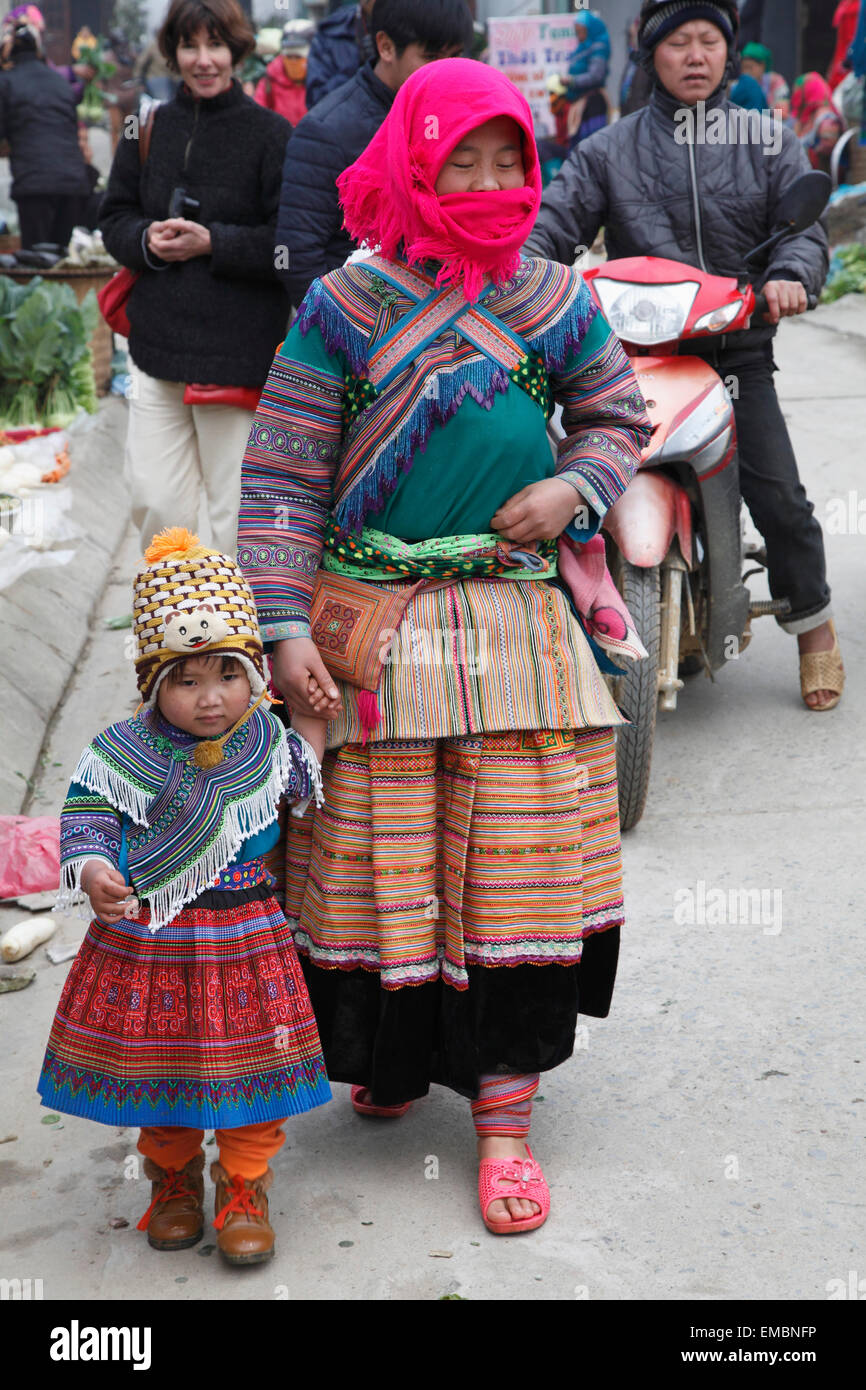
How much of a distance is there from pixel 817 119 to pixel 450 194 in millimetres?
14803

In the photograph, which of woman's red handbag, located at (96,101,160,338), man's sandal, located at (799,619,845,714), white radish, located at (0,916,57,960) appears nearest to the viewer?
white radish, located at (0,916,57,960)

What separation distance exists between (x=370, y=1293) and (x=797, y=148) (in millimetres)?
3498

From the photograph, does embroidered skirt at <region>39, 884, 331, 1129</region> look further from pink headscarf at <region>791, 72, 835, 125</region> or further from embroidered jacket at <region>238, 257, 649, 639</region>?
pink headscarf at <region>791, 72, 835, 125</region>

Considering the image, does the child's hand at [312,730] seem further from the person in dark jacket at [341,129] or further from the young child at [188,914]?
the person in dark jacket at [341,129]

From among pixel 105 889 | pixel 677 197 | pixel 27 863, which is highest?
pixel 677 197

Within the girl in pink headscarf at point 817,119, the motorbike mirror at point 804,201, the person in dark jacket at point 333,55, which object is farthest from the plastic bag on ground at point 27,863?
the girl in pink headscarf at point 817,119

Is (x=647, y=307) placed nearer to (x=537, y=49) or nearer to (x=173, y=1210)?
(x=173, y=1210)

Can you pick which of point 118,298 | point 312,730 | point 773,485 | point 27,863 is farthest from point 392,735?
point 118,298

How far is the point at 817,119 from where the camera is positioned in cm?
1581

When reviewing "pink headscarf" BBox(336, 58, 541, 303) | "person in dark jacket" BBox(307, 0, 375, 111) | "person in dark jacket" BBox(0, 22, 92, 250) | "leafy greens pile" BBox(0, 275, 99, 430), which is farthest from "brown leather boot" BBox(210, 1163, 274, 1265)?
"person in dark jacket" BBox(0, 22, 92, 250)

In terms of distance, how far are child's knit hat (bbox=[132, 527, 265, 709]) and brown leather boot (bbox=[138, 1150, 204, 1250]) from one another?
802 millimetres

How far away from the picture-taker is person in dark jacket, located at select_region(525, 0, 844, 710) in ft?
14.5

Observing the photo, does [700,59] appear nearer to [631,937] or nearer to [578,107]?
[631,937]

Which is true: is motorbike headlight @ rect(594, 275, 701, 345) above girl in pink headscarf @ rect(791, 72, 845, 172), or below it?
above
